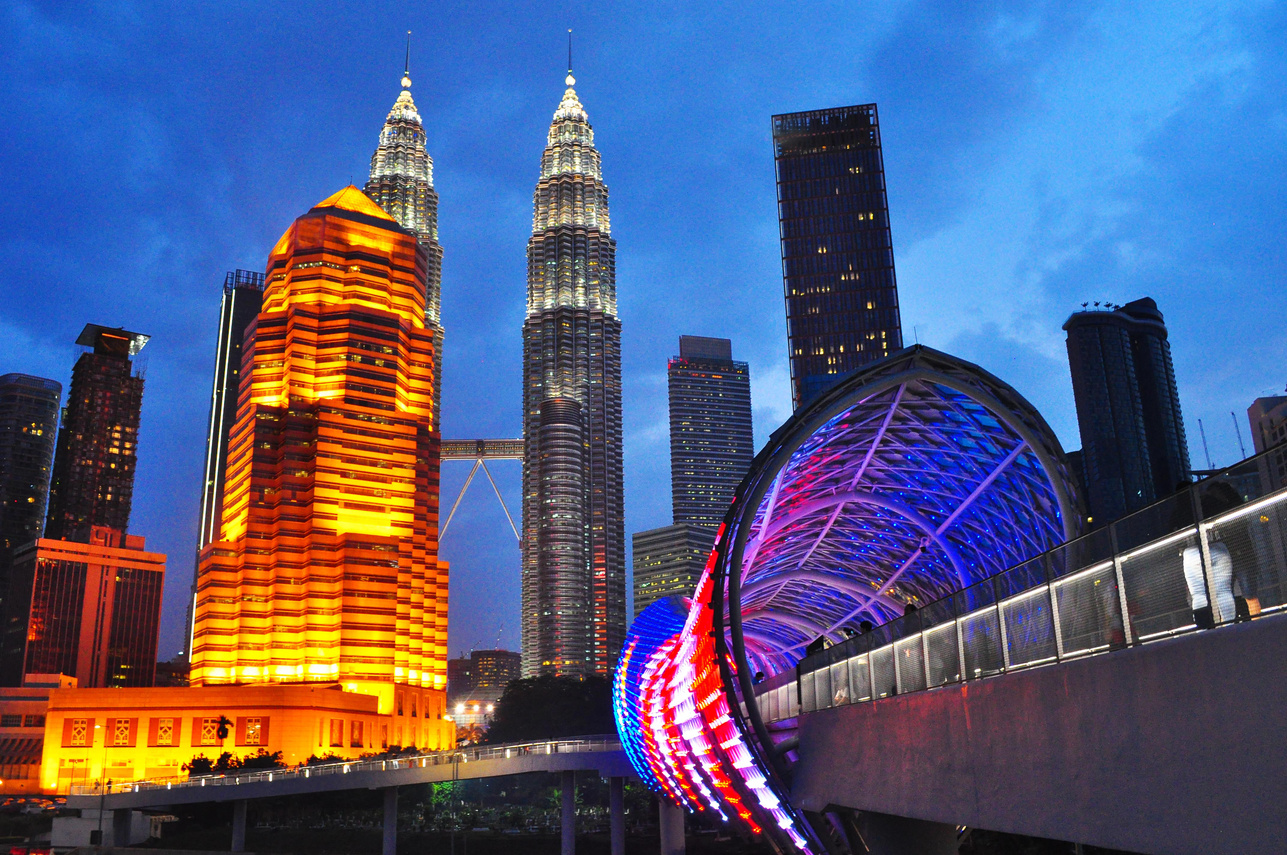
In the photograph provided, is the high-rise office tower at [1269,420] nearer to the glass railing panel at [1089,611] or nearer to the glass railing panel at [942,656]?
the glass railing panel at [942,656]

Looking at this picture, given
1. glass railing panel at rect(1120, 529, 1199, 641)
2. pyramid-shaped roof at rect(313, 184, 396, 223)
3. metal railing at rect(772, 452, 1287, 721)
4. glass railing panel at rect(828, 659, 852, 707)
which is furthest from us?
pyramid-shaped roof at rect(313, 184, 396, 223)

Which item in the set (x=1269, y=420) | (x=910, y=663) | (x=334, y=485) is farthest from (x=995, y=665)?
(x=1269, y=420)

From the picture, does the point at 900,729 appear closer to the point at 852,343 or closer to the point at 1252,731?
the point at 1252,731

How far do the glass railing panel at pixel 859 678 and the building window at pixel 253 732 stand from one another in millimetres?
112164

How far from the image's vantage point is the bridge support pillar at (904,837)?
22688 millimetres

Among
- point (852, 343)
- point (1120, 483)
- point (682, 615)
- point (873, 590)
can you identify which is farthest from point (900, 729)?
point (1120, 483)

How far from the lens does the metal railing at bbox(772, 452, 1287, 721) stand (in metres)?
9.51

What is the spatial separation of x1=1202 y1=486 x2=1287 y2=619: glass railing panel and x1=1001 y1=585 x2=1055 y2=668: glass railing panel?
3.38 metres

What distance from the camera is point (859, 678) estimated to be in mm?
20766

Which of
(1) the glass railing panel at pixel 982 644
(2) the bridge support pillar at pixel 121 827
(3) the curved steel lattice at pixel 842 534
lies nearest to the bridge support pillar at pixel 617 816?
(3) the curved steel lattice at pixel 842 534

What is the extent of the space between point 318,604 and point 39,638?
290 ft

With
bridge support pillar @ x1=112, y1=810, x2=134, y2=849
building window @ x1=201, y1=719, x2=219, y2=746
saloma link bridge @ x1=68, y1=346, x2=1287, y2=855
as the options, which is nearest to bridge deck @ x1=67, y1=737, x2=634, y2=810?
bridge support pillar @ x1=112, y1=810, x2=134, y2=849

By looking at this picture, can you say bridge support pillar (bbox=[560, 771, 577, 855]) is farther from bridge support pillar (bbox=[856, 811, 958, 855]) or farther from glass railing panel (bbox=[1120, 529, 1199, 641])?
glass railing panel (bbox=[1120, 529, 1199, 641])

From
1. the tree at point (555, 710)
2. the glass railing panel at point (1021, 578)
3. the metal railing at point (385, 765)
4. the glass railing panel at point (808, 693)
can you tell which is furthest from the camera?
the tree at point (555, 710)
